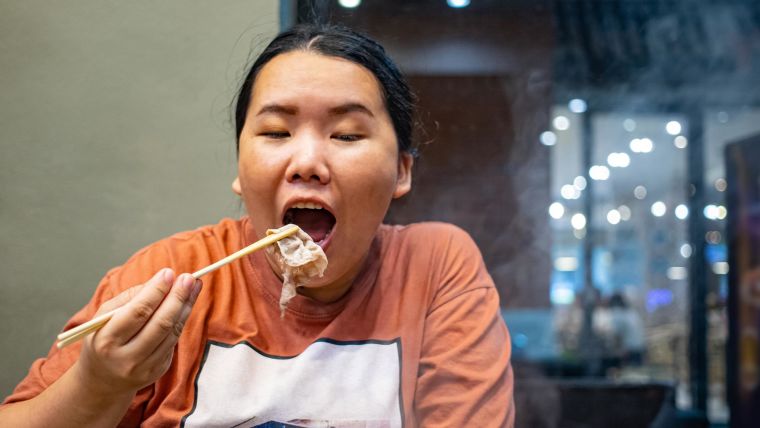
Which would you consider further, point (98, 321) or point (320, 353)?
point (320, 353)

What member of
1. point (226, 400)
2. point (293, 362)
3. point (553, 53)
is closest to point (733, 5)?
point (553, 53)

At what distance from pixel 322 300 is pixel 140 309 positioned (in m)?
0.44

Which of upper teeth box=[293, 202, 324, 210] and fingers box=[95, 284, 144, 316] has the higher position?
upper teeth box=[293, 202, 324, 210]

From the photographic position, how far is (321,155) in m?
1.13

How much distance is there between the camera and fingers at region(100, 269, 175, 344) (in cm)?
89

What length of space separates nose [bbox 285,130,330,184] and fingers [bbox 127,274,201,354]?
0.27 metres

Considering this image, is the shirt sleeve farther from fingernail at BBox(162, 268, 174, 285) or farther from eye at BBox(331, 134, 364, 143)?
fingernail at BBox(162, 268, 174, 285)

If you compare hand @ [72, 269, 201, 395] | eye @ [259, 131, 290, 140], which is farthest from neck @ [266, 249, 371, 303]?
hand @ [72, 269, 201, 395]

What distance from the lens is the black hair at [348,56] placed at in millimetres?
1233

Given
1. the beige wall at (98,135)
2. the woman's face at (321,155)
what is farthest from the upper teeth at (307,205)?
the beige wall at (98,135)

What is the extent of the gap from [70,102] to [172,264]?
0.55 meters

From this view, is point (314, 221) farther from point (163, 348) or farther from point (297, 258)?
point (163, 348)

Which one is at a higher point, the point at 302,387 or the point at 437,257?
the point at 437,257

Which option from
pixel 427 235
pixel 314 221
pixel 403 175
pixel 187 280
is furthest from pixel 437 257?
pixel 187 280
